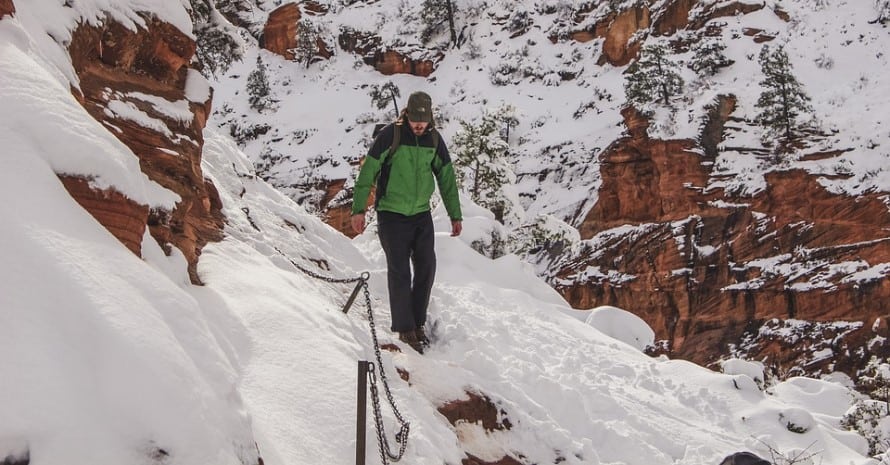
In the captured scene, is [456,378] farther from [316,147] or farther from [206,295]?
[316,147]

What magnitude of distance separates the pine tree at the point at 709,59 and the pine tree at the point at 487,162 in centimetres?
1384

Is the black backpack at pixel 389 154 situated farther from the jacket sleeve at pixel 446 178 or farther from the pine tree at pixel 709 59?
the pine tree at pixel 709 59

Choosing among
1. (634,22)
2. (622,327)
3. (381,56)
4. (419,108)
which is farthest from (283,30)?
(419,108)

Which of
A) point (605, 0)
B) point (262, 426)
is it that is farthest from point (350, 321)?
point (605, 0)

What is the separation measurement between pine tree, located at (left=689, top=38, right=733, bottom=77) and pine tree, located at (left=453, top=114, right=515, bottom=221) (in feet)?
45.4

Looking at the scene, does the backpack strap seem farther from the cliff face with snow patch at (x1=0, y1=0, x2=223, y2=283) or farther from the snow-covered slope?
the snow-covered slope

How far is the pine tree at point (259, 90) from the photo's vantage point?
38.1 metres

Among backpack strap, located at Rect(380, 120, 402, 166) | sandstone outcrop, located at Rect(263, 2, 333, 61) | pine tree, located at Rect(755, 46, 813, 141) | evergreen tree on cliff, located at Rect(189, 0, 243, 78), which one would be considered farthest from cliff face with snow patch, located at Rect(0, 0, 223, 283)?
sandstone outcrop, located at Rect(263, 2, 333, 61)

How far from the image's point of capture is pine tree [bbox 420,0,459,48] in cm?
3969

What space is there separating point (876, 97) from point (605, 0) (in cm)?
1657

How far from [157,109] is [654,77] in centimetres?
2518

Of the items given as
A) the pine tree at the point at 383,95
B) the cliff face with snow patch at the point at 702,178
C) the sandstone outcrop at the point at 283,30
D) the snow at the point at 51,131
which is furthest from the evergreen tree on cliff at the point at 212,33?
the sandstone outcrop at the point at 283,30

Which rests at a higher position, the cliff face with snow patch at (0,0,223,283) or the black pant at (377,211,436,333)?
the cliff face with snow patch at (0,0,223,283)

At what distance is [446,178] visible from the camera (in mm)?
4992
